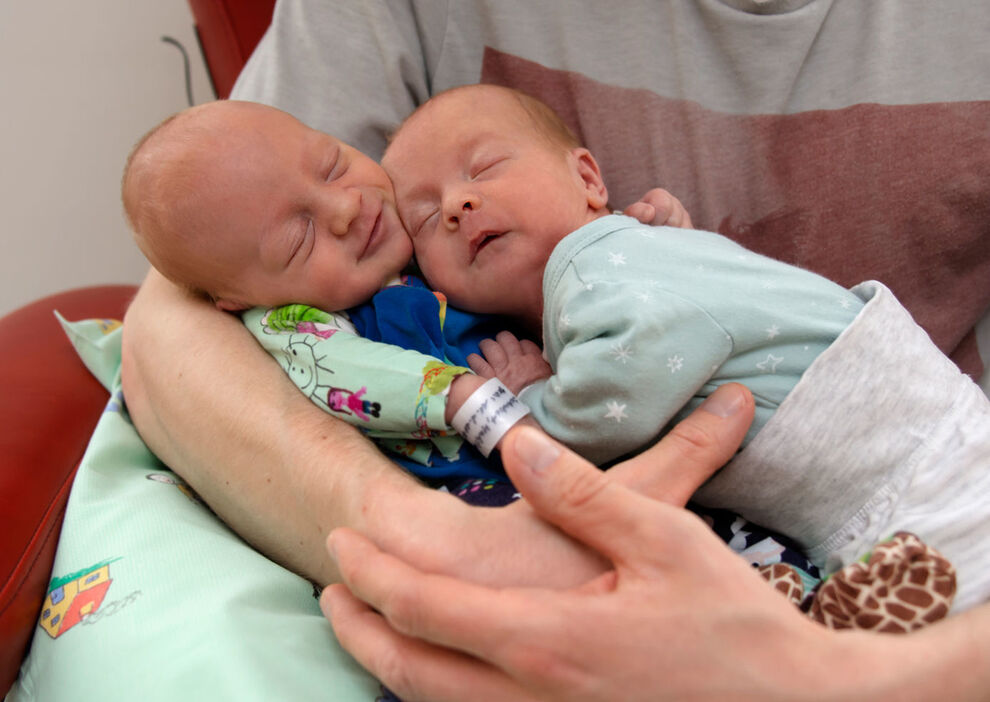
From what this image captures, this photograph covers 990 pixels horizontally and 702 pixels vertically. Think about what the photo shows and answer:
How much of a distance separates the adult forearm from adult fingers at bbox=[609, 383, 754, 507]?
0.87 feet

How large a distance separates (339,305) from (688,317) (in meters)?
0.58

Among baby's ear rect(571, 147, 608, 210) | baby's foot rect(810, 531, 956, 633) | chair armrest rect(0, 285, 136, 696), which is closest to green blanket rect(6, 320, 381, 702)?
chair armrest rect(0, 285, 136, 696)

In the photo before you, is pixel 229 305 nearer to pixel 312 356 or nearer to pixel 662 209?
pixel 312 356

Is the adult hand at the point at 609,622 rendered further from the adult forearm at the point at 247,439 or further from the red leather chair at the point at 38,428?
the red leather chair at the point at 38,428

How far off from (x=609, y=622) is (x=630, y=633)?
0.8 inches

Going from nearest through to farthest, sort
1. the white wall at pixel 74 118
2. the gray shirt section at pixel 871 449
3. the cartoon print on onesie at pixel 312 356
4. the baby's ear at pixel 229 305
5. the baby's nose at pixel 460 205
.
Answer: the gray shirt section at pixel 871 449 → the cartoon print on onesie at pixel 312 356 → the baby's nose at pixel 460 205 → the baby's ear at pixel 229 305 → the white wall at pixel 74 118

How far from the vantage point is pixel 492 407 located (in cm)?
91

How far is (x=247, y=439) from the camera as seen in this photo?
3.18 feet

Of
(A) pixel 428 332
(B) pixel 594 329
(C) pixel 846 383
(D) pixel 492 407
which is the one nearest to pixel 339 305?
(A) pixel 428 332

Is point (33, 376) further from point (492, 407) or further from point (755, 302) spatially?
point (755, 302)

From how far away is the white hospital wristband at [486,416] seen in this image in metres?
0.90

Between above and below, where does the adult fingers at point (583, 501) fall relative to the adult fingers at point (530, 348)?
above

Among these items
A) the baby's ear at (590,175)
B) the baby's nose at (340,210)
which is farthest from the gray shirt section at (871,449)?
the baby's nose at (340,210)

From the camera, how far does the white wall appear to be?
7.77ft
